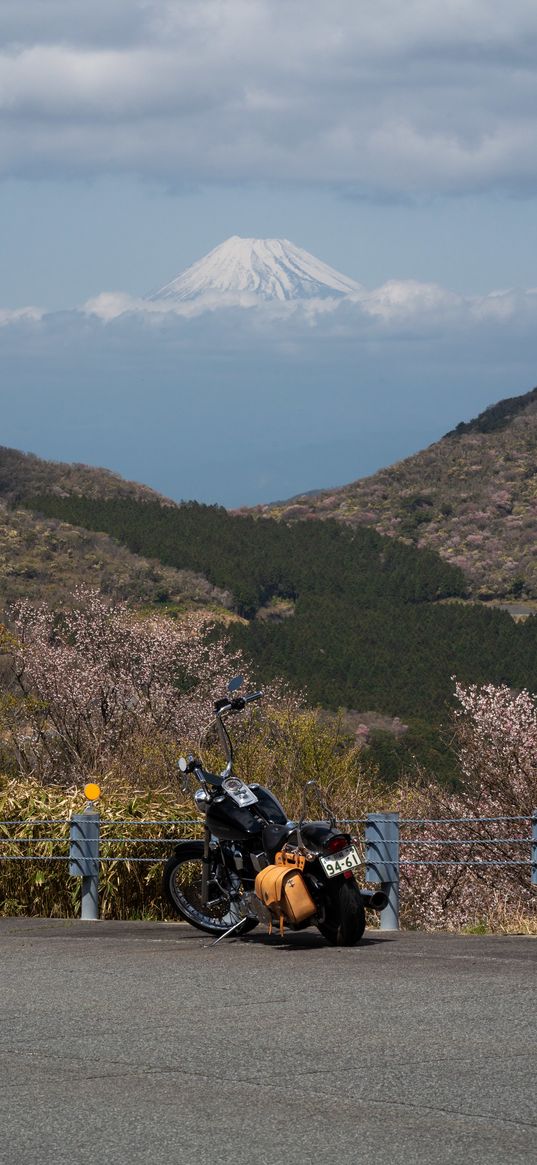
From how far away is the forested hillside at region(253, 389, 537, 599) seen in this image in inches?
3932

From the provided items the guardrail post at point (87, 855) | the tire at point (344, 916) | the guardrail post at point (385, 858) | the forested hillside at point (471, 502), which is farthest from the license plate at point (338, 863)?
the forested hillside at point (471, 502)

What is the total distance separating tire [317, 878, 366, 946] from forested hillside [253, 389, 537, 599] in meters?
83.5

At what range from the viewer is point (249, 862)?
10523 millimetres

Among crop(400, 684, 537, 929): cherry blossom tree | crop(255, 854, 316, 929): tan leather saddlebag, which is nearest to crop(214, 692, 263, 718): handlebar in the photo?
crop(255, 854, 316, 929): tan leather saddlebag

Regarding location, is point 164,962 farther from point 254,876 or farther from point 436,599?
point 436,599

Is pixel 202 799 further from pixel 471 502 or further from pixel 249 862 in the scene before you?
pixel 471 502

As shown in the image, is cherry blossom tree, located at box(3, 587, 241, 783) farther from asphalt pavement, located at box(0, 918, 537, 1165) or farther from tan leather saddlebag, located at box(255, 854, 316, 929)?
asphalt pavement, located at box(0, 918, 537, 1165)

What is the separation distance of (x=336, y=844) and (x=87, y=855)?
3.90 metres

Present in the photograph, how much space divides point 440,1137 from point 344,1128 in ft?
1.19

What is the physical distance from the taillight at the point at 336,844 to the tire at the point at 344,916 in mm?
236

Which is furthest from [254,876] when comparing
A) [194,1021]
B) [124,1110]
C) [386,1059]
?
[124,1110]

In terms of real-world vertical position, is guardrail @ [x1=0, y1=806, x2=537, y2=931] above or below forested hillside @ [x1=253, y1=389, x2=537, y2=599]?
below

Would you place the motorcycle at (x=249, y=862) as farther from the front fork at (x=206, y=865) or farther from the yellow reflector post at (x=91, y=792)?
the yellow reflector post at (x=91, y=792)

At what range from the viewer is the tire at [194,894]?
10.9 metres
